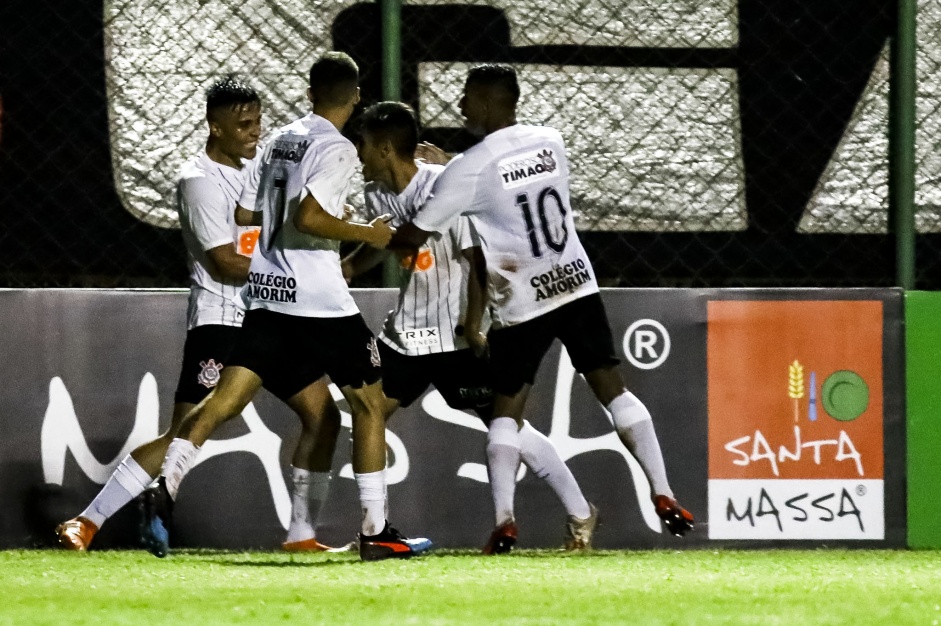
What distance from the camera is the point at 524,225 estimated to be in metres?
6.26

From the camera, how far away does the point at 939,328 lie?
6711mm

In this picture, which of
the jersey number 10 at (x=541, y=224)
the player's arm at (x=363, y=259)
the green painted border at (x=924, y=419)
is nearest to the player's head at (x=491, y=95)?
the jersey number 10 at (x=541, y=224)

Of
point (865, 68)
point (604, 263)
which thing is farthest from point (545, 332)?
point (865, 68)

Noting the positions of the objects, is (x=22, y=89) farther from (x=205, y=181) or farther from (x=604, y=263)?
(x=604, y=263)

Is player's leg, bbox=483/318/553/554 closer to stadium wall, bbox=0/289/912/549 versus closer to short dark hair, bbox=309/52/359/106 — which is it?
stadium wall, bbox=0/289/912/549

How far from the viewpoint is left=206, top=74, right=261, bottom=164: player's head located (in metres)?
6.42

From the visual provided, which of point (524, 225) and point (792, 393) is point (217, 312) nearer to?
point (524, 225)

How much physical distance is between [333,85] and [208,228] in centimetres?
79

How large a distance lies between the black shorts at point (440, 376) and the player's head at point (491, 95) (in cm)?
88

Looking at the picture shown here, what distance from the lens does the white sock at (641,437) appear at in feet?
20.5

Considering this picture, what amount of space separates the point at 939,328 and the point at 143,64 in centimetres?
346

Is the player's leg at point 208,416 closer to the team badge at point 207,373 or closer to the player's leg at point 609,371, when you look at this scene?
the team badge at point 207,373

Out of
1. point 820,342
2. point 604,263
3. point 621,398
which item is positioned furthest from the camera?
point 604,263

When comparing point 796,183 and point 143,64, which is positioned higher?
point 143,64
